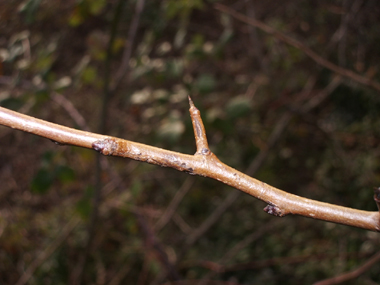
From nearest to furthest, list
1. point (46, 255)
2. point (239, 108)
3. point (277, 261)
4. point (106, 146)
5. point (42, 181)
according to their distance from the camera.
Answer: point (106, 146)
point (42, 181)
point (239, 108)
point (277, 261)
point (46, 255)

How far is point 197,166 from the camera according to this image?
1.35 ft

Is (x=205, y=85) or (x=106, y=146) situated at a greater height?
(x=205, y=85)

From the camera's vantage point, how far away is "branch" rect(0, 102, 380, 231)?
0.39 meters

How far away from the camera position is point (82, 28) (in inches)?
130

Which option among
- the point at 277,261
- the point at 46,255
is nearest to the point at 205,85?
the point at 277,261

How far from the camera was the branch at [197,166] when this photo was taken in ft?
1.27

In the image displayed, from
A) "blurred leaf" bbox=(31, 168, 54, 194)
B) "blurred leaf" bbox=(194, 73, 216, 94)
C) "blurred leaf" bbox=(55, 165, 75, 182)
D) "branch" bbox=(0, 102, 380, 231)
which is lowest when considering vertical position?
"branch" bbox=(0, 102, 380, 231)

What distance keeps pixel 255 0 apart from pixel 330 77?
1.21 metres

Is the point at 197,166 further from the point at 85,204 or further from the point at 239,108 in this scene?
the point at 85,204

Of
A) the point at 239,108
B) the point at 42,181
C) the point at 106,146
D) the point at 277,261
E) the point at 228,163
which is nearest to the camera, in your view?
the point at 106,146

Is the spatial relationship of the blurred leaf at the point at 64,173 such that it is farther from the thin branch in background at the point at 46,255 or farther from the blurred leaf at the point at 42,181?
the thin branch in background at the point at 46,255

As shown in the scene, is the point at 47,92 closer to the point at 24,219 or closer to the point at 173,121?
the point at 173,121

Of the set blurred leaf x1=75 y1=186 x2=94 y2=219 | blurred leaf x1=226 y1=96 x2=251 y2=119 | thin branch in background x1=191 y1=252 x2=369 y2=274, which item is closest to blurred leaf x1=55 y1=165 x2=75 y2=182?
blurred leaf x1=75 y1=186 x2=94 y2=219

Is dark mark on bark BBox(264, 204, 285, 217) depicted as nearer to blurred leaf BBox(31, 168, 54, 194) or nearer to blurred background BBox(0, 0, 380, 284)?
blurred leaf BBox(31, 168, 54, 194)
